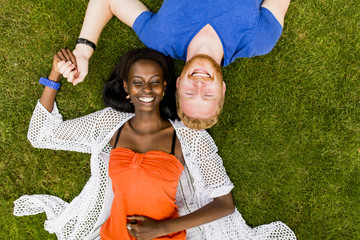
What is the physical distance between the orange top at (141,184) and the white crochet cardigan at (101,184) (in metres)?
0.27

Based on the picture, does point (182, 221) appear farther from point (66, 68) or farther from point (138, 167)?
point (66, 68)

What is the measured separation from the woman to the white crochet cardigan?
0.04 ft

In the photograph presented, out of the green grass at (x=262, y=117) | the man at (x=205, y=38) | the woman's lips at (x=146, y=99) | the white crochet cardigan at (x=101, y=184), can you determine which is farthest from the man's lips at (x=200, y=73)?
the green grass at (x=262, y=117)

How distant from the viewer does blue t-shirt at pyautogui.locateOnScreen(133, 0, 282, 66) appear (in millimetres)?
2730

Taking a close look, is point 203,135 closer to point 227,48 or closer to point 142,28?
point 227,48

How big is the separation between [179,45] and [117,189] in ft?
5.53

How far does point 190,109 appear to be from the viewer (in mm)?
2691

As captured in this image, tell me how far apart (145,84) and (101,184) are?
4.66ft

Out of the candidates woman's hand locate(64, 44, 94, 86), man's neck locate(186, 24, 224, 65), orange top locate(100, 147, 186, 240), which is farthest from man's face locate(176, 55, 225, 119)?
woman's hand locate(64, 44, 94, 86)

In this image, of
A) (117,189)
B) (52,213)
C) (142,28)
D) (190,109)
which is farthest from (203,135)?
(52,213)

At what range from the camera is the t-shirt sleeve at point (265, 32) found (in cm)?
285

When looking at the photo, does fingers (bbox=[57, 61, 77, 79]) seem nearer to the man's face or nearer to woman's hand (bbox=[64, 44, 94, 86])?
woman's hand (bbox=[64, 44, 94, 86])

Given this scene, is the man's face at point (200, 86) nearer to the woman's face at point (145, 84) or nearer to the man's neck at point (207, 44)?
the man's neck at point (207, 44)

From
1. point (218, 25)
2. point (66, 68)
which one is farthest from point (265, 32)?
A: point (66, 68)
